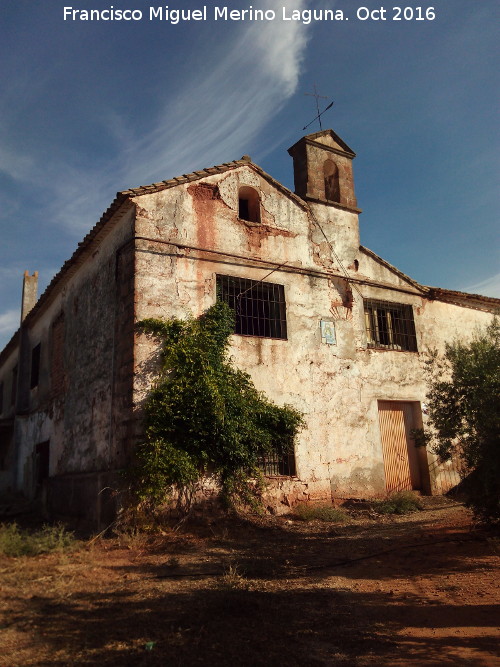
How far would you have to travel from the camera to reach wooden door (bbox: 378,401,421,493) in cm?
1319

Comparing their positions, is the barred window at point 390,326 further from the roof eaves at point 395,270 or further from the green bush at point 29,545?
the green bush at point 29,545

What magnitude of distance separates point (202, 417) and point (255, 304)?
11.1 ft

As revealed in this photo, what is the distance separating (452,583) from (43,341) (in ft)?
45.6

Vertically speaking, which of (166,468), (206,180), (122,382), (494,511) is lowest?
(494,511)

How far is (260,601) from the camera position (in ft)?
19.0

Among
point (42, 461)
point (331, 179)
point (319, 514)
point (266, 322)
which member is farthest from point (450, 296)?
point (42, 461)

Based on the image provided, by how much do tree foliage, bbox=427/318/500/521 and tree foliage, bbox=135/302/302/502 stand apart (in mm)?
3508

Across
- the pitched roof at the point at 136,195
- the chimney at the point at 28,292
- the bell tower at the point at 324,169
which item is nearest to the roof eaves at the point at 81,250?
the pitched roof at the point at 136,195

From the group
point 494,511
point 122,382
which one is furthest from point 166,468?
point 494,511

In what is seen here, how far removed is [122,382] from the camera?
1047 cm

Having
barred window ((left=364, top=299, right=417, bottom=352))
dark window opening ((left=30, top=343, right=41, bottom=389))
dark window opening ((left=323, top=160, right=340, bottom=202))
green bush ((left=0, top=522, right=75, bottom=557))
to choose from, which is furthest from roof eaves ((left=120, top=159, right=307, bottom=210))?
dark window opening ((left=30, top=343, right=41, bottom=389))

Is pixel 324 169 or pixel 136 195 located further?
pixel 324 169

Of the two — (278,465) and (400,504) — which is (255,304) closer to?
(278,465)

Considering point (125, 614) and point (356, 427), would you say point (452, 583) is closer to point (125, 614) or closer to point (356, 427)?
point (125, 614)
